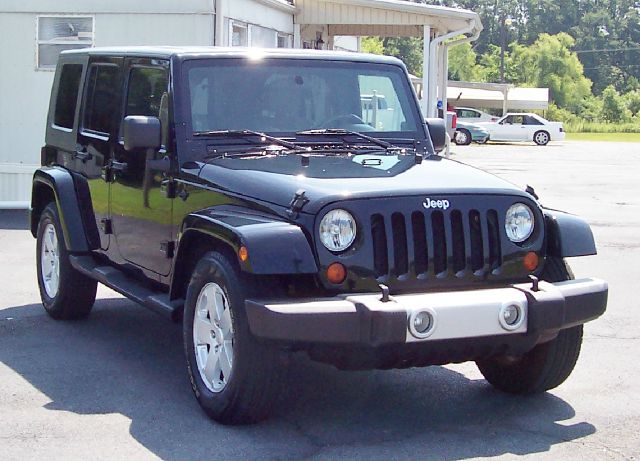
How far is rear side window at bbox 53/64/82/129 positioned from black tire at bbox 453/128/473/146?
35.3 metres

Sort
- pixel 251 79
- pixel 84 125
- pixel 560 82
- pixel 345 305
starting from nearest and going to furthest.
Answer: pixel 345 305
pixel 251 79
pixel 84 125
pixel 560 82

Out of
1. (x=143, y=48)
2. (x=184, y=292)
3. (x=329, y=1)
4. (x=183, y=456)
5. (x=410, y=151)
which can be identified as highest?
(x=329, y=1)

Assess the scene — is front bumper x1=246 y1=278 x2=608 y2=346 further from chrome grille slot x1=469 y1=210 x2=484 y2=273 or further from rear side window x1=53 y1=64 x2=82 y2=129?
rear side window x1=53 y1=64 x2=82 y2=129

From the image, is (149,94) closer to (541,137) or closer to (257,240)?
(257,240)

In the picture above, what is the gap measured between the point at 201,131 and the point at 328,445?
6.71 feet

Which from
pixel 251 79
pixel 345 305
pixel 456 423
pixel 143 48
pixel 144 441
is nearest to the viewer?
pixel 345 305

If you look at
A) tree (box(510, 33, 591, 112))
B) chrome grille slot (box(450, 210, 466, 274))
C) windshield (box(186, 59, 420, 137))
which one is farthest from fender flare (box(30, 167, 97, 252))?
tree (box(510, 33, 591, 112))

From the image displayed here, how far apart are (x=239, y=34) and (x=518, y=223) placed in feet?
41.0

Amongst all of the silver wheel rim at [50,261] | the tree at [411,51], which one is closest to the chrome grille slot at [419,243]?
the silver wheel rim at [50,261]

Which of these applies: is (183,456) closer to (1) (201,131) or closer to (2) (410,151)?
(1) (201,131)

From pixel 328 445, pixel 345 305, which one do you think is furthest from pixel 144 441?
pixel 345 305

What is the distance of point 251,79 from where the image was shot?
22.0 feet

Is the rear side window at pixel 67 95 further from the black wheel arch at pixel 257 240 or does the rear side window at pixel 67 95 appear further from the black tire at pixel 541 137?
the black tire at pixel 541 137

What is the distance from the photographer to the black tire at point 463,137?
4325 cm
